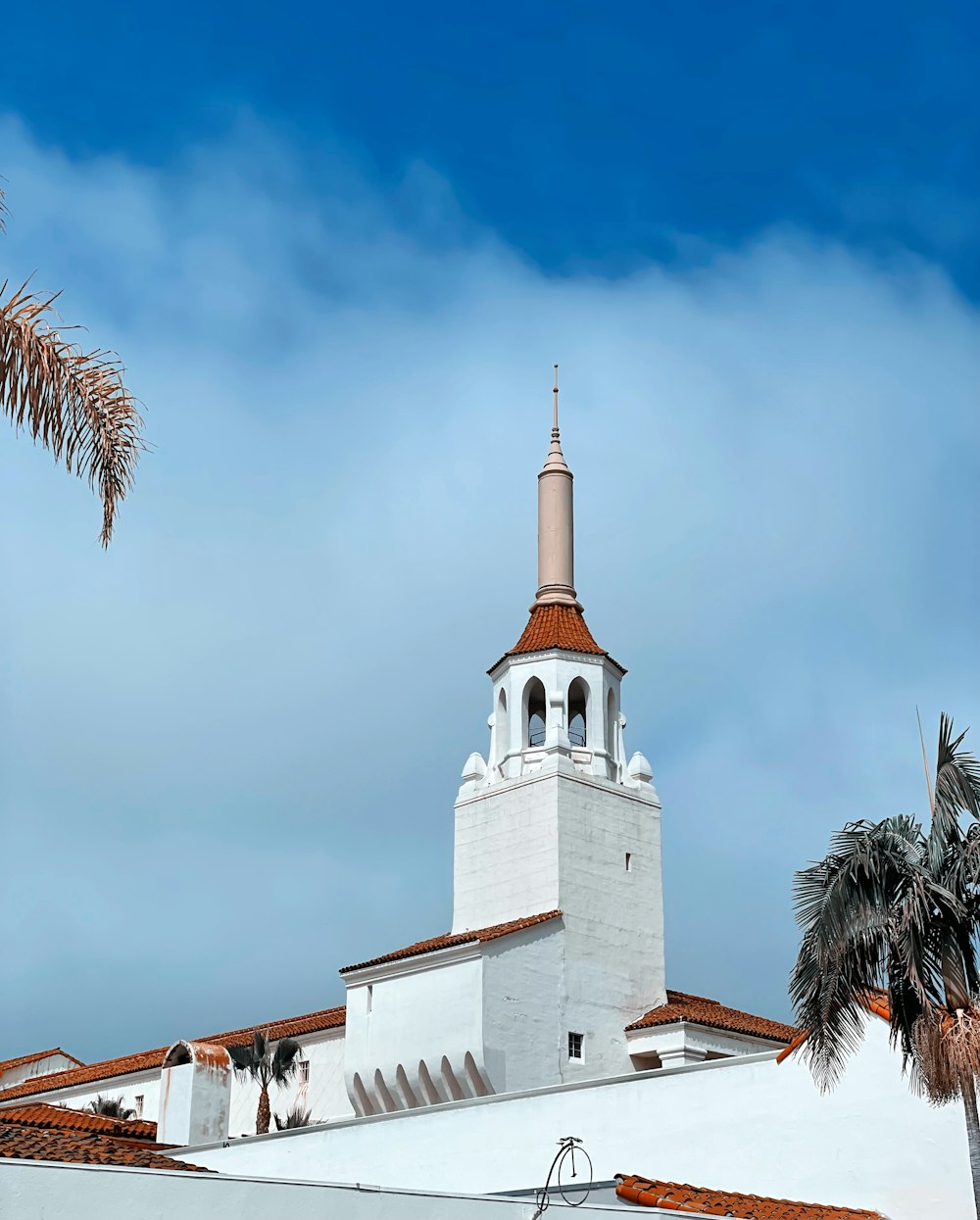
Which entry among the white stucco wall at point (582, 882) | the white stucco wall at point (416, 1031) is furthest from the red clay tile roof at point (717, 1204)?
the white stucco wall at point (582, 882)

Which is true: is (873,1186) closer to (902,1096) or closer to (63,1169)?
(902,1096)

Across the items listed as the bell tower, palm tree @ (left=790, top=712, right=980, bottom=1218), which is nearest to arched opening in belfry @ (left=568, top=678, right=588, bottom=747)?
the bell tower

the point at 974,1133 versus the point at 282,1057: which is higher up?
the point at 282,1057

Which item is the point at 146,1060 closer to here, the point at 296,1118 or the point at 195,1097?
the point at 296,1118

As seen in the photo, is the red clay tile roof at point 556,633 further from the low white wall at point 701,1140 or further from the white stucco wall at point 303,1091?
the low white wall at point 701,1140

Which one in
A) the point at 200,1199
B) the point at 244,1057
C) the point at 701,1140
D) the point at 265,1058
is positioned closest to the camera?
the point at 200,1199

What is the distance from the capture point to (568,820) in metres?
36.7

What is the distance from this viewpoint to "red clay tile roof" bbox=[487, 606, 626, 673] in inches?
1540

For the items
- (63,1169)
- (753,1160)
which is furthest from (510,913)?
(63,1169)

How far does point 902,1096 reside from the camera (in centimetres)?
2236

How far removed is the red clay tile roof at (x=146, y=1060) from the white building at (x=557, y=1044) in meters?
0.15

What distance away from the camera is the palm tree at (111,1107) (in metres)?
43.8

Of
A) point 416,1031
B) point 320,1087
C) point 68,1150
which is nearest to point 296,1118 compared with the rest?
point 320,1087

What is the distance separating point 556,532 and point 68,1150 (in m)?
26.7
